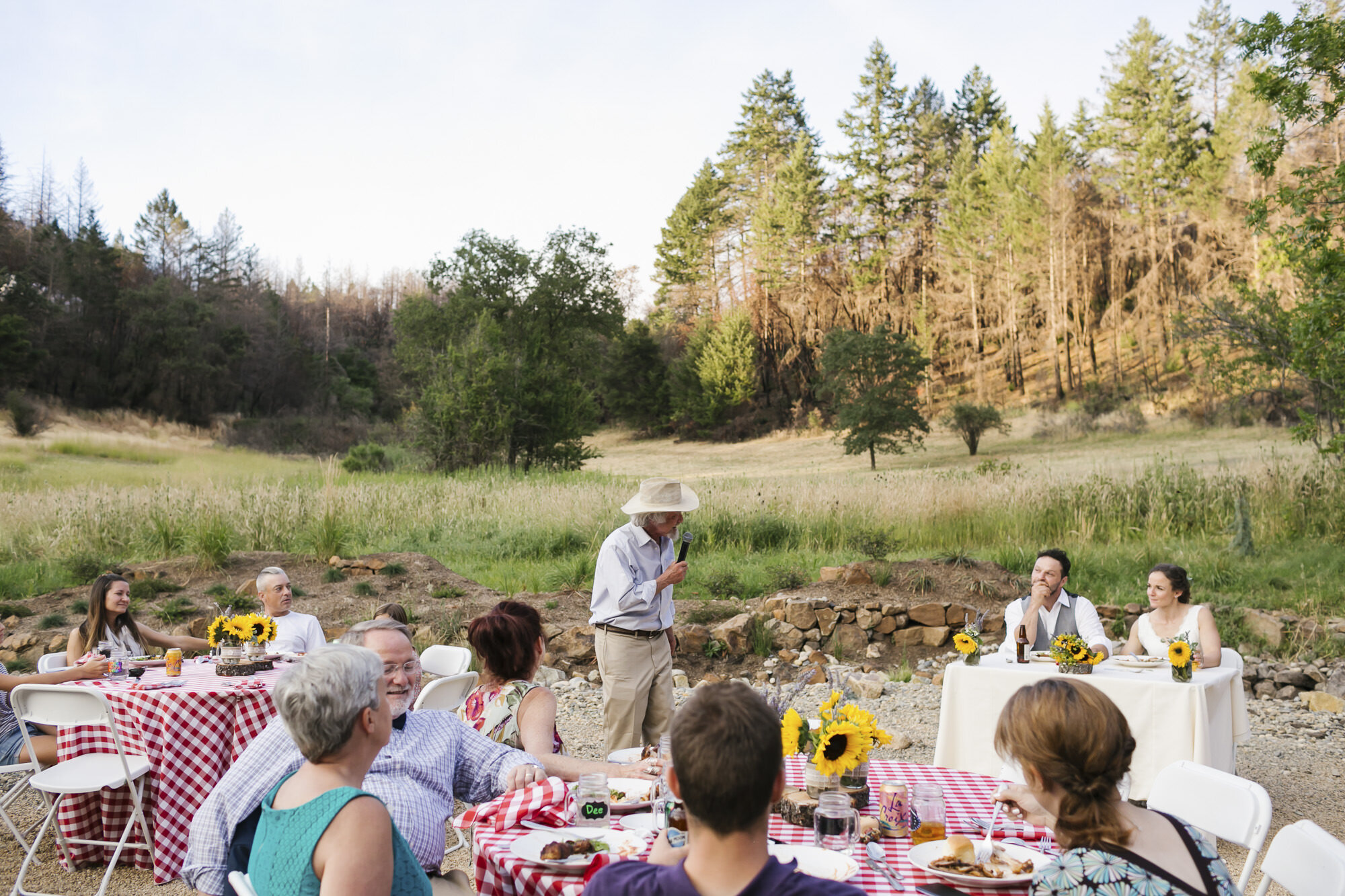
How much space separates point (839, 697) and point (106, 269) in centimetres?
4464

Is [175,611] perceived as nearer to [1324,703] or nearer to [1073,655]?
[1073,655]

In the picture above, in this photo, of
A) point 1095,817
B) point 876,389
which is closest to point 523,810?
point 1095,817

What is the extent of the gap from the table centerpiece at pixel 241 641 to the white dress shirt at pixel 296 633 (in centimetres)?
48

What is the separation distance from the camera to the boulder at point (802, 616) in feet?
27.0

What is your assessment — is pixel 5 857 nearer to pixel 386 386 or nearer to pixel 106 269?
pixel 106 269

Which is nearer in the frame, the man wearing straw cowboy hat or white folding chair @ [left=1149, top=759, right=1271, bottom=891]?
white folding chair @ [left=1149, top=759, right=1271, bottom=891]

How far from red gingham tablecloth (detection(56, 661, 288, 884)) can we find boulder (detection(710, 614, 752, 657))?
14.4 feet

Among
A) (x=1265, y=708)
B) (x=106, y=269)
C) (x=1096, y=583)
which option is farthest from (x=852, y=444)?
(x=106, y=269)

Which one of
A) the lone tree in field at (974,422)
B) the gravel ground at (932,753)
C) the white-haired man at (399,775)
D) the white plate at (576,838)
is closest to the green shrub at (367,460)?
the lone tree in field at (974,422)

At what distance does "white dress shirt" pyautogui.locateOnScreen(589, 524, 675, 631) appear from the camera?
4250mm

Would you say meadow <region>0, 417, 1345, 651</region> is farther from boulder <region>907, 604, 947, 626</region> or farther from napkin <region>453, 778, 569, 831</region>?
napkin <region>453, 778, 569, 831</region>

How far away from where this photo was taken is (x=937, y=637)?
8250mm

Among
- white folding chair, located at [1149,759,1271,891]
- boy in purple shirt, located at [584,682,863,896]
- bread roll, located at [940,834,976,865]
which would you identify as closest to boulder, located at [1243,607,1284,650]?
white folding chair, located at [1149,759,1271,891]

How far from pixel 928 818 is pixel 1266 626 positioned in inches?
274
